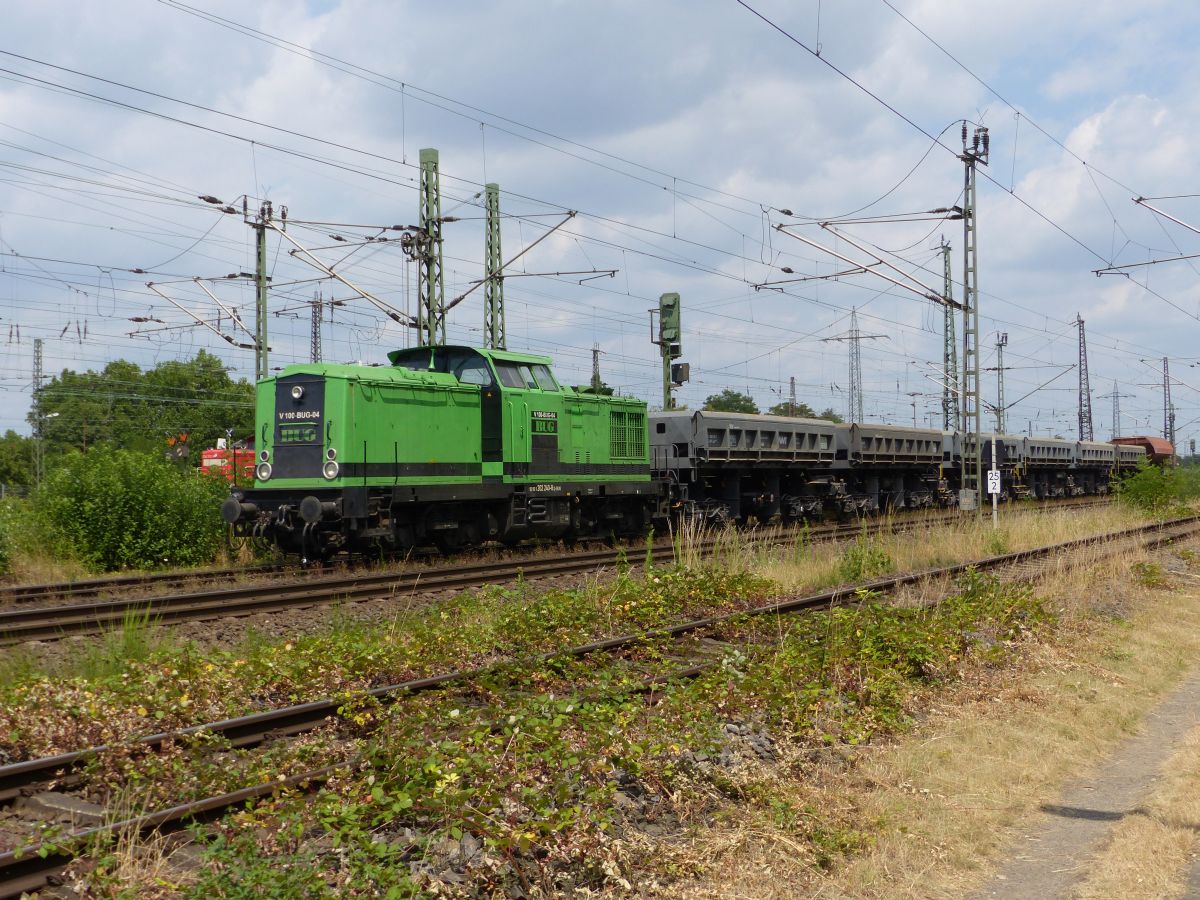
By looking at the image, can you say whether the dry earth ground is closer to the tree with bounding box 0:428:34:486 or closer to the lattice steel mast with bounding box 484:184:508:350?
the lattice steel mast with bounding box 484:184:508:350

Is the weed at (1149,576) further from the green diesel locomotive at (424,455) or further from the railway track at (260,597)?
the green diesel locomotive at (424,455)

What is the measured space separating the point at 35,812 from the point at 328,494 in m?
9.89

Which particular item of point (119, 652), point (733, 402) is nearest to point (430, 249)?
point (119, 652)

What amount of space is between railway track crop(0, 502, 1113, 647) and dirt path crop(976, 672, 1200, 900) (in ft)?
20.2

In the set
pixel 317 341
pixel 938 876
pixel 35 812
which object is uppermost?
pixel 317 341

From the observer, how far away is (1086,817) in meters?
5.82

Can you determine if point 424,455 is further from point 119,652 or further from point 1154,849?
point 1154,849

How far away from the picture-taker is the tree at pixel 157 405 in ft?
205

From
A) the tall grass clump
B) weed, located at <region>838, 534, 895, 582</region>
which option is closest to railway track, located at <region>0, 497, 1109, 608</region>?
weed, located at <region>838, 534, 895, 582</region>

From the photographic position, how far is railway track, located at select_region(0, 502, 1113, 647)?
10258mm

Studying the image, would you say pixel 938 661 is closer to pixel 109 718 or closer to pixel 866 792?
pixel 866 792

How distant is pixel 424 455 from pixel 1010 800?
36.5 ft

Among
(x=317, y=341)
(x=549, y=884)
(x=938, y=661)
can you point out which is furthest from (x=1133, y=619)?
(x=317, y=341)

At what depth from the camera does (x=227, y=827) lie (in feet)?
15.0
